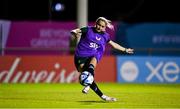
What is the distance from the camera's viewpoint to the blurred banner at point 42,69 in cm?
2373

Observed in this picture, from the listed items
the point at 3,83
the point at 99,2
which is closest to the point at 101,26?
the point at 3,83

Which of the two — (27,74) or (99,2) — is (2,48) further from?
(99,2)

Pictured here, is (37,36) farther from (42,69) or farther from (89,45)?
(89,45)

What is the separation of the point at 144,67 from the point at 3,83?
5.18 meters

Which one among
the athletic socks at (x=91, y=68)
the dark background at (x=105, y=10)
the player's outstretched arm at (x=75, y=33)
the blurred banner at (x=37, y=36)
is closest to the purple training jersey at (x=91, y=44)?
the player's outstretched arm at (x=75, y=33)

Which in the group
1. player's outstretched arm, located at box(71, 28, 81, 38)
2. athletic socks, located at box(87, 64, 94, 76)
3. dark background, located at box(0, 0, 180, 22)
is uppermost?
player's outstretched arm, located at box(71, 28, 81, 38)

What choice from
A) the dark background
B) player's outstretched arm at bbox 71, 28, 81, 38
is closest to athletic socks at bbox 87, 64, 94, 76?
player's outstretched arm at bbox 71, 28, 81, 38

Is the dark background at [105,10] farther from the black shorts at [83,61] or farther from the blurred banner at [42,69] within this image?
the black shorts at [83,61]

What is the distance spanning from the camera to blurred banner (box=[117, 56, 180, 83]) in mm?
24281

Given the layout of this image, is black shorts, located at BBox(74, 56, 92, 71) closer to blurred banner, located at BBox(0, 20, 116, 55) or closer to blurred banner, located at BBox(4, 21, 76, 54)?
blurred banner, located at BBox(0, 20, 116, 55)

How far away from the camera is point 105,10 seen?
34.6 metres

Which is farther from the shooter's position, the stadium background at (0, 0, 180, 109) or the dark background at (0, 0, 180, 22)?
the dark background at (0, 0, 180, 22)

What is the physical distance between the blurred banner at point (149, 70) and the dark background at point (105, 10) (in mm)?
9505

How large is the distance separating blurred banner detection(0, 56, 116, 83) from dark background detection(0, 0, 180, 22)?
9.82 metres
